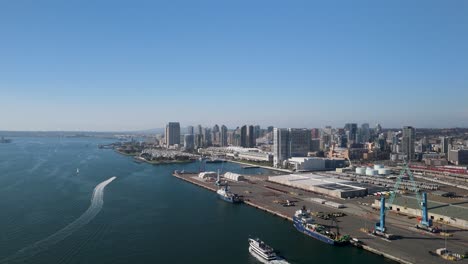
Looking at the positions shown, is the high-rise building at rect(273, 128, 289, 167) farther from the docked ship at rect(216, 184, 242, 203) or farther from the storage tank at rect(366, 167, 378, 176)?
the docked ship at rect(216, 184, 242, 203)

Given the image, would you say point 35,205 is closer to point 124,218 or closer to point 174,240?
point 124,218

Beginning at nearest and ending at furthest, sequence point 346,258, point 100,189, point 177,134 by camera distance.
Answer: point 346,258 < point 100,189 < point 177,134

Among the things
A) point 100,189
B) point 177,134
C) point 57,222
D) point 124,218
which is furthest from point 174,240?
point 177,134

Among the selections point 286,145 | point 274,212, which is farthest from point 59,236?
point 286,145

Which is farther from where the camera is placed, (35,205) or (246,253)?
(35,205)

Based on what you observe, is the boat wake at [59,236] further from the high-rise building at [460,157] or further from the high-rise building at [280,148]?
the high-rise building at [460,157]

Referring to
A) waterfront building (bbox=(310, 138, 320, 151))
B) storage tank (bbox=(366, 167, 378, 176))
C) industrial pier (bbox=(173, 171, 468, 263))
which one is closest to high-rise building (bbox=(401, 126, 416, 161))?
waterfront building (bbox=(310, 138, 320, 151))
